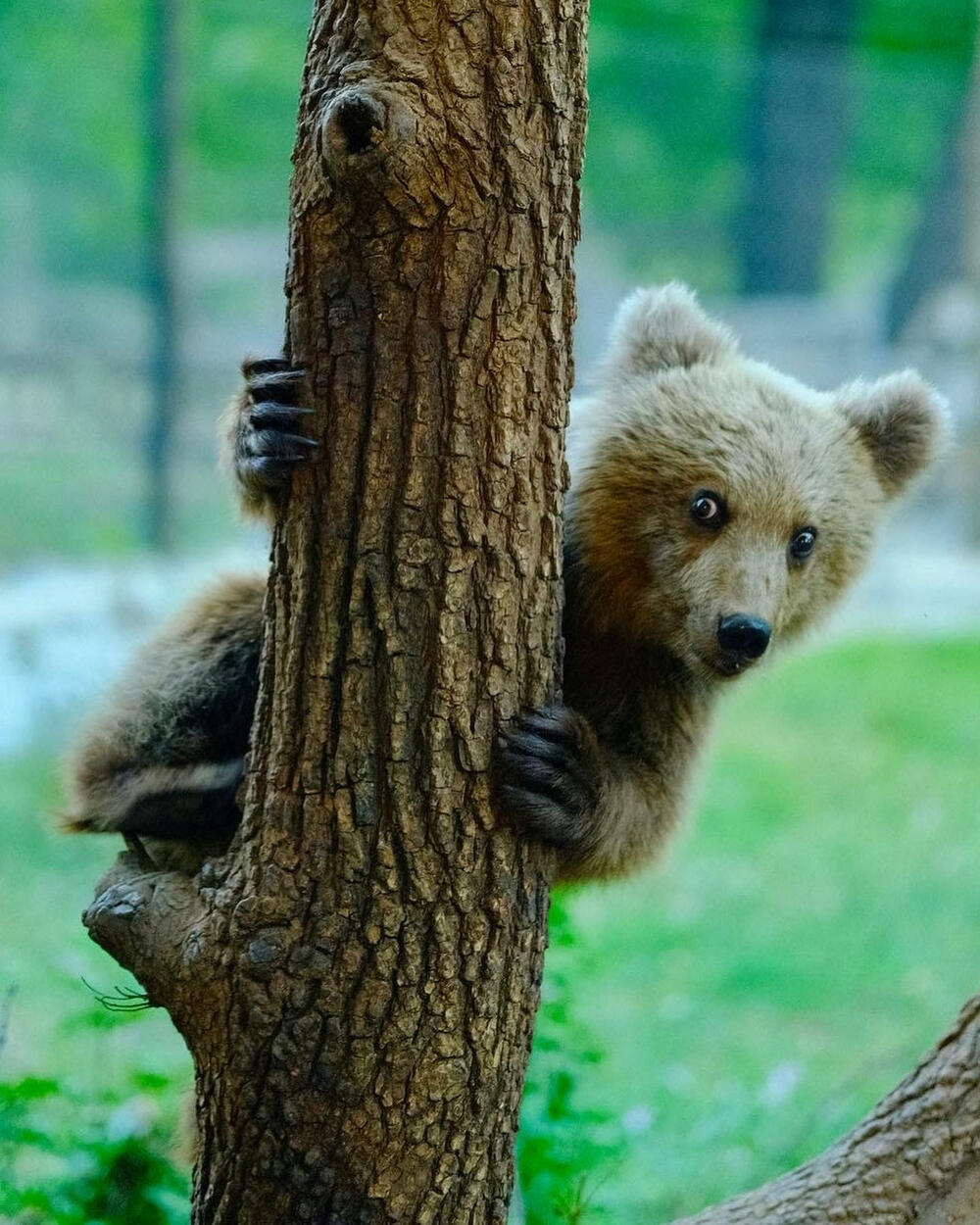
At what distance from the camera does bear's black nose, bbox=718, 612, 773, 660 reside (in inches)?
106

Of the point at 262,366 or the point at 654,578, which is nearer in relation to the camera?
the point at 262,366

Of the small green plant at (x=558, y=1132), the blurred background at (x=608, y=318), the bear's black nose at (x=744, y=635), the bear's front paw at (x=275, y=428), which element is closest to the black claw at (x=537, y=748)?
the bear's black nose at (x=744, y=635)

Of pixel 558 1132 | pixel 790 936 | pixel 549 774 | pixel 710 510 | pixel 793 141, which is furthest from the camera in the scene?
pixel 793 141

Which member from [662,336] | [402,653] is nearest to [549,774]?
[402,653]

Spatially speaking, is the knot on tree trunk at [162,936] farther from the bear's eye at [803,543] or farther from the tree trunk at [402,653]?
the bear's eye at [803,543]

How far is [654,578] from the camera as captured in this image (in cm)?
291

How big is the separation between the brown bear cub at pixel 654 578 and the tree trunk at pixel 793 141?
4.41 m

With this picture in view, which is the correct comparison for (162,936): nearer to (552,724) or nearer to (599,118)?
(552,724)

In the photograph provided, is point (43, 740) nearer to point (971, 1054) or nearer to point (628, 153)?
point (628, 153)

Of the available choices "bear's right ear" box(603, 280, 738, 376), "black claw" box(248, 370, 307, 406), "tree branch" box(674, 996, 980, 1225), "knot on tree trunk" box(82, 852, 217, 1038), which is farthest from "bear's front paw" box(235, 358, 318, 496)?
"tree branch" box(674, 996, 980, 1225)

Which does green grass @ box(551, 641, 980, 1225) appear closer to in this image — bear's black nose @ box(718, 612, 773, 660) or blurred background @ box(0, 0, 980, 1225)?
blurred background @ box(0, 0, 980, 1225)

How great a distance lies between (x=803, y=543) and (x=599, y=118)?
199 inches

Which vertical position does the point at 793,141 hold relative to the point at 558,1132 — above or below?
above

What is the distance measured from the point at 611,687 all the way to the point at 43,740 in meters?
4.75
